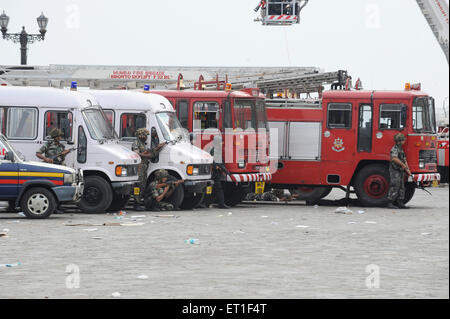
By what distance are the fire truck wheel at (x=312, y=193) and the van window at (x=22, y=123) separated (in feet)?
25.6

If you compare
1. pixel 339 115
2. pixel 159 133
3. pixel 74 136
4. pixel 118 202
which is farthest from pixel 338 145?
pixel 74 136

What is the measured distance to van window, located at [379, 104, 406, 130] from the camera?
78.5 feet

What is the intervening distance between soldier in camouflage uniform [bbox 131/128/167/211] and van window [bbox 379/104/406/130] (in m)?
5.79

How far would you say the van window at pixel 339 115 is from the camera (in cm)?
2444

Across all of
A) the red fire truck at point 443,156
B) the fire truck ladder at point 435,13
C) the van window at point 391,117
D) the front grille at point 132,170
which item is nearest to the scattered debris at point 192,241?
the front grille at point 132,170

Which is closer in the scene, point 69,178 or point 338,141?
point 69,178

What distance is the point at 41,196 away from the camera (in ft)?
60.2

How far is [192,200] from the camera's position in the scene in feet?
73.6

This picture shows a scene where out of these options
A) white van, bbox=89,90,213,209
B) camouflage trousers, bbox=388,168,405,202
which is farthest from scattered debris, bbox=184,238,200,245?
camouflage trousers, bbox=388,168,405,202

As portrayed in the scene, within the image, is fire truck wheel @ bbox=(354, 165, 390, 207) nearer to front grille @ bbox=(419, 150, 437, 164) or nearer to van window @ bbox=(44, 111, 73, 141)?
front grille @ bbox=(419, 150, 437, 164)

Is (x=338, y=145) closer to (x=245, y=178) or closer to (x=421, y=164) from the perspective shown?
(x=421, y=164)

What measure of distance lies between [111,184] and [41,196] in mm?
2105

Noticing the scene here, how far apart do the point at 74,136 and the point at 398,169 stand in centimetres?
756

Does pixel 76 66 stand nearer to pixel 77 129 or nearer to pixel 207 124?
pixel 207 124
